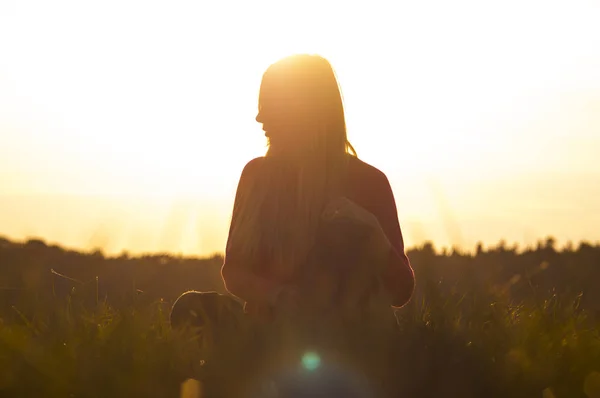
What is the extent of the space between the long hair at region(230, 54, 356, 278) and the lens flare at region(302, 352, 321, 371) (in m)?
0.84

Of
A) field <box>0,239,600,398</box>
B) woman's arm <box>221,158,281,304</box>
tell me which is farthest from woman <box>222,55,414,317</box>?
field <box>0,239,600,398</box>

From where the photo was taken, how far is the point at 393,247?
14.5ft

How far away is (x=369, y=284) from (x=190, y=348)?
3.13 feet

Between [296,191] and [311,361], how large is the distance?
1277 mm

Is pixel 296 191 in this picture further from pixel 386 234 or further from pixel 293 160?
pixel 386 234

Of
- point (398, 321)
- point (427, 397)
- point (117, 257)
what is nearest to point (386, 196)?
point (398, 321)

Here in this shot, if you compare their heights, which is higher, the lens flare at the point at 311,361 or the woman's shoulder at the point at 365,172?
the woman's shoulder at the point at 365,172

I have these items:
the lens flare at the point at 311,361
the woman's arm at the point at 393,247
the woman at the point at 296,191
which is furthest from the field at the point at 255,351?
the woman at the point at 296,191

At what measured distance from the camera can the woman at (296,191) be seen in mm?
4355

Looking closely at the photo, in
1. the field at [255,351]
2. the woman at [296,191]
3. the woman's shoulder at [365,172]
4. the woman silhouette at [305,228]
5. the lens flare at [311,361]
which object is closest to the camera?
the field at [255,351]

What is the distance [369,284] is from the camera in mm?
3904

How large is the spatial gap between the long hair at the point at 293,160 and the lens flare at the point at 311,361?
84 centimetres

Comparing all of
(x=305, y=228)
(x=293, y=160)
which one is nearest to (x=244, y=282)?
(x=305, y=228)

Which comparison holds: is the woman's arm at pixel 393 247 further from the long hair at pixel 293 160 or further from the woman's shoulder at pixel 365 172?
the long hair at pixel 293 160
